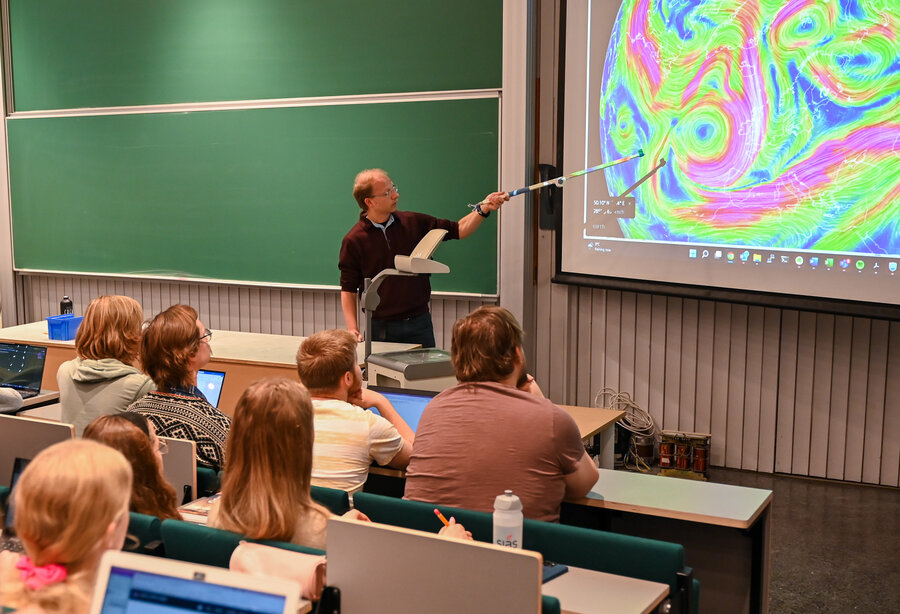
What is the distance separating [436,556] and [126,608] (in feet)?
1.85

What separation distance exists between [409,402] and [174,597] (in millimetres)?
1869

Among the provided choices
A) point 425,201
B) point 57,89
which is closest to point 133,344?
point 425,201

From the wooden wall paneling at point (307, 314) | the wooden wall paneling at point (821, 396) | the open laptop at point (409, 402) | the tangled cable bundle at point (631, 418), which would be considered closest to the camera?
the open laptop at point (409, 402)

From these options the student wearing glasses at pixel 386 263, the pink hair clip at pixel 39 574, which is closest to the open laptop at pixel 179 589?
the pink hair clip at pixel 39 574

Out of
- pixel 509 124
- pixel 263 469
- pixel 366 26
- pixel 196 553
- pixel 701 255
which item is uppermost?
pixel 366 26

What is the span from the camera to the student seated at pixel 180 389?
272 cm

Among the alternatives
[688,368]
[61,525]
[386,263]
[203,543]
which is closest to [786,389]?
[688,368]

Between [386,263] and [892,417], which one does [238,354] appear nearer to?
[386,263]

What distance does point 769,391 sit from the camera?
187 inches

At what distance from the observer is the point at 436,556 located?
1.64m

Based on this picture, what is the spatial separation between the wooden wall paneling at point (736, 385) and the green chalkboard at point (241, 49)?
1897 mm

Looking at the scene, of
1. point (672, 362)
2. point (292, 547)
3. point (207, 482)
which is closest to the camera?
point (292, 547)

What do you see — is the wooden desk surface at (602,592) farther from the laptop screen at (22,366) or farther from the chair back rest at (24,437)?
the laptop screen at (22,366)

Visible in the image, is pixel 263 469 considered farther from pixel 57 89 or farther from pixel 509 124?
pixel 57 89
